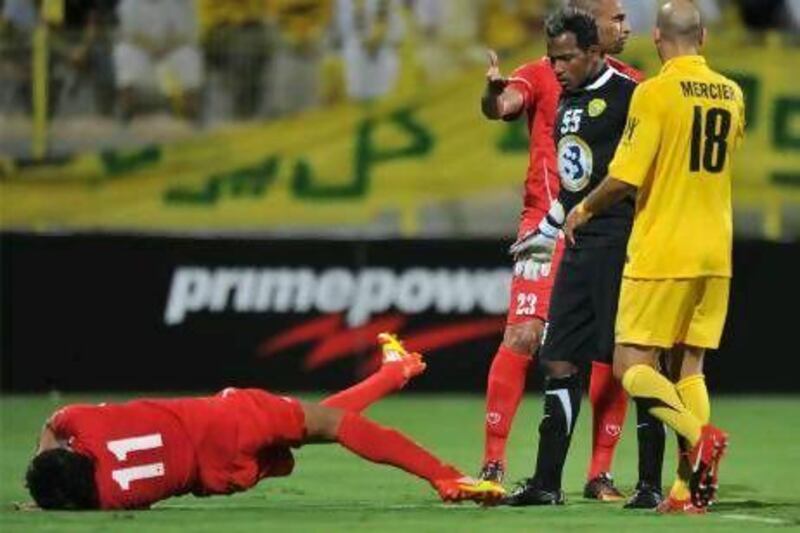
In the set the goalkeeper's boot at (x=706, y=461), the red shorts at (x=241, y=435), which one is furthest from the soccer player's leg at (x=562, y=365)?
the red shorts at (x=241, y=435)

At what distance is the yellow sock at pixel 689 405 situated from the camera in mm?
8398

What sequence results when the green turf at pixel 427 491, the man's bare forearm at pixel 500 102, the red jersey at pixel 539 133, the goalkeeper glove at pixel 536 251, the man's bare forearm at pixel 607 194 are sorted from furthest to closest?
the red jersey at pixel 539 133, the goalkeeper glove at pixel 536 251, the man's bare forearm at pixel 500 102, the man's bare forearm at pixel 607 194, the green turf at pixel 427 491

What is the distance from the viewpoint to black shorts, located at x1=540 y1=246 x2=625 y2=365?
29.6 feet

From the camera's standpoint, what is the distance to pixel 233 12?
1608 cm

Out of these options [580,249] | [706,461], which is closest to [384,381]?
[580,249]

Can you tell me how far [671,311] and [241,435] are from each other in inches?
69.1

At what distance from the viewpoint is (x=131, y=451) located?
797 centimetres

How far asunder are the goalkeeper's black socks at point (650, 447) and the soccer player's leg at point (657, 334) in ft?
1.15

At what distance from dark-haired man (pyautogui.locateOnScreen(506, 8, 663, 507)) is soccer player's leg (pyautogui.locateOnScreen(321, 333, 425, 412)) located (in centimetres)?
61

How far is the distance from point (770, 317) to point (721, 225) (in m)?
7.51

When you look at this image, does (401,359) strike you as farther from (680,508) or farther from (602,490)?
(680,508)

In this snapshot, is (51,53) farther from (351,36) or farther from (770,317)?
(770,317)

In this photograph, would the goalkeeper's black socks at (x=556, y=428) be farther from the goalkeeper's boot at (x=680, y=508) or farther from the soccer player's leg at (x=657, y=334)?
the goalkeeper's boot at (x=680, y=508)

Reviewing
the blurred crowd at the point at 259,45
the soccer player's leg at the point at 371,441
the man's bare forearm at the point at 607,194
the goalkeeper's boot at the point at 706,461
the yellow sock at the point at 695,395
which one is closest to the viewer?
the goalkeeper's boot at the point at 706,461
